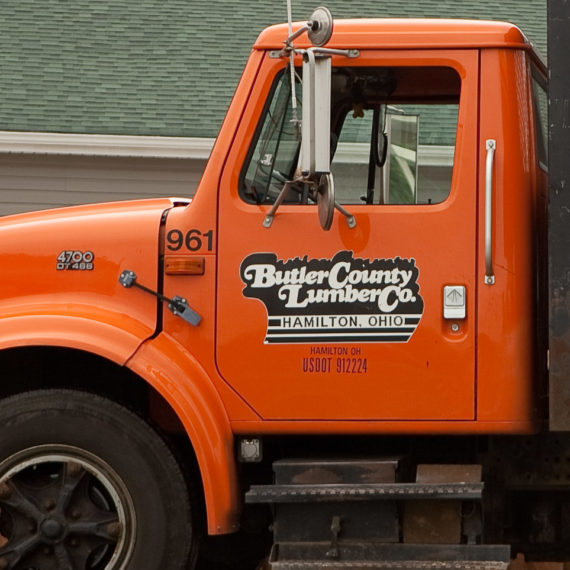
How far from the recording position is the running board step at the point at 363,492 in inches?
212

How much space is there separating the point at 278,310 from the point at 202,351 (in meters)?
0.36

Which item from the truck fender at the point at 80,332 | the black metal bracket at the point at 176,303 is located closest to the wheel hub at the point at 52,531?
the truck fender at the point at 80,332

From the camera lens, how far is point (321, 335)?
553 centimetres

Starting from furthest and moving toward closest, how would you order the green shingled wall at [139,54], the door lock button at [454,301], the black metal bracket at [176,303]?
the green shingled wall at [139,54]
the black metal bracket at [176,303]
the door lock button at [454,301]

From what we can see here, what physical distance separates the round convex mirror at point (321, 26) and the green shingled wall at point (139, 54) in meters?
11.0

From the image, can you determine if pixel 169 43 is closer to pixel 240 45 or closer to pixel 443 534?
pixel 240 45

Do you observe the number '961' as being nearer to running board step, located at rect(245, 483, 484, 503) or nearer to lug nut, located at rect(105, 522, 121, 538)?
lug nut, located at rect(105, 522, 121, 538)

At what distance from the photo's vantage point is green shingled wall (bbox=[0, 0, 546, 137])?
53.6ft

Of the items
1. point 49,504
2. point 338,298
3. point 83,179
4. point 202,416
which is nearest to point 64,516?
point 49,504

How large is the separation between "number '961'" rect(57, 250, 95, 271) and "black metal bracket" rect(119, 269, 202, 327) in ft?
0.63

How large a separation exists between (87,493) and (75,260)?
990mm

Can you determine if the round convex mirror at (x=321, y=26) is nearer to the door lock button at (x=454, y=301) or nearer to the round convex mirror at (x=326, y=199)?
the round convex mirror at (x=326, y=199)

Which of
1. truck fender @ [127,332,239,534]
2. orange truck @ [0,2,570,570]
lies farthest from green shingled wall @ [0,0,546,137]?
truck fender @ [127,332,239,534]

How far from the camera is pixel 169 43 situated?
56.7ft
